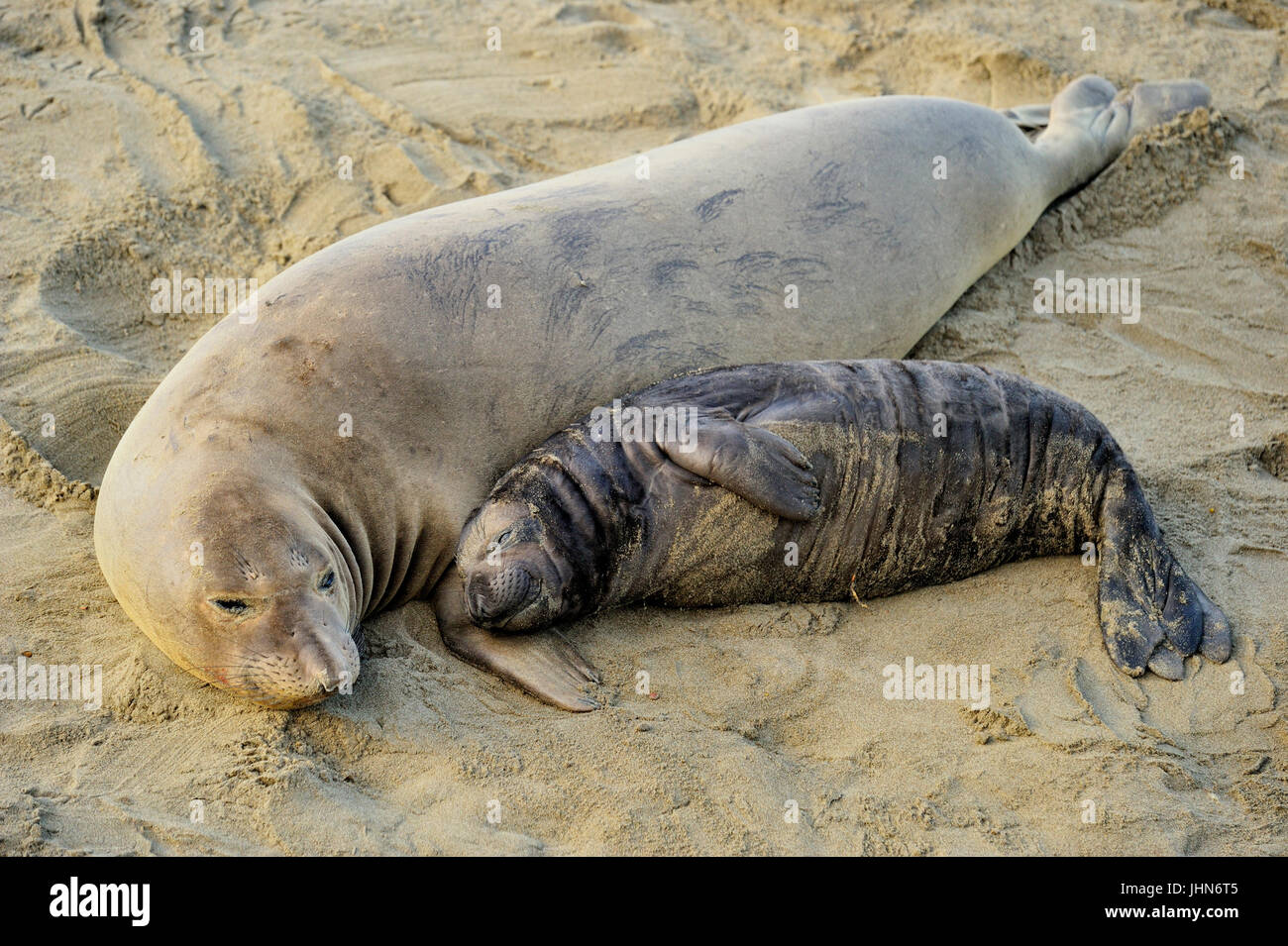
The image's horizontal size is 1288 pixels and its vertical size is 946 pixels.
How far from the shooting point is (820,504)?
4316mm

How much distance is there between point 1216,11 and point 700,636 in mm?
6120

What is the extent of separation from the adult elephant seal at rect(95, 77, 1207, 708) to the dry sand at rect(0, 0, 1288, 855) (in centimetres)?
27

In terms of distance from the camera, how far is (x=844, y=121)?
18.6ft

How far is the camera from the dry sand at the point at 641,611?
3508 millimetres

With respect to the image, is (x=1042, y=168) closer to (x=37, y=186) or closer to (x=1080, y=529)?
(x=1080, y=529)

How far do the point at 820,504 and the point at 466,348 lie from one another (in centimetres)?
127

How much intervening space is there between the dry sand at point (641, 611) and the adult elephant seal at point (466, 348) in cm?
27

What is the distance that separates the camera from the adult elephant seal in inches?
146
